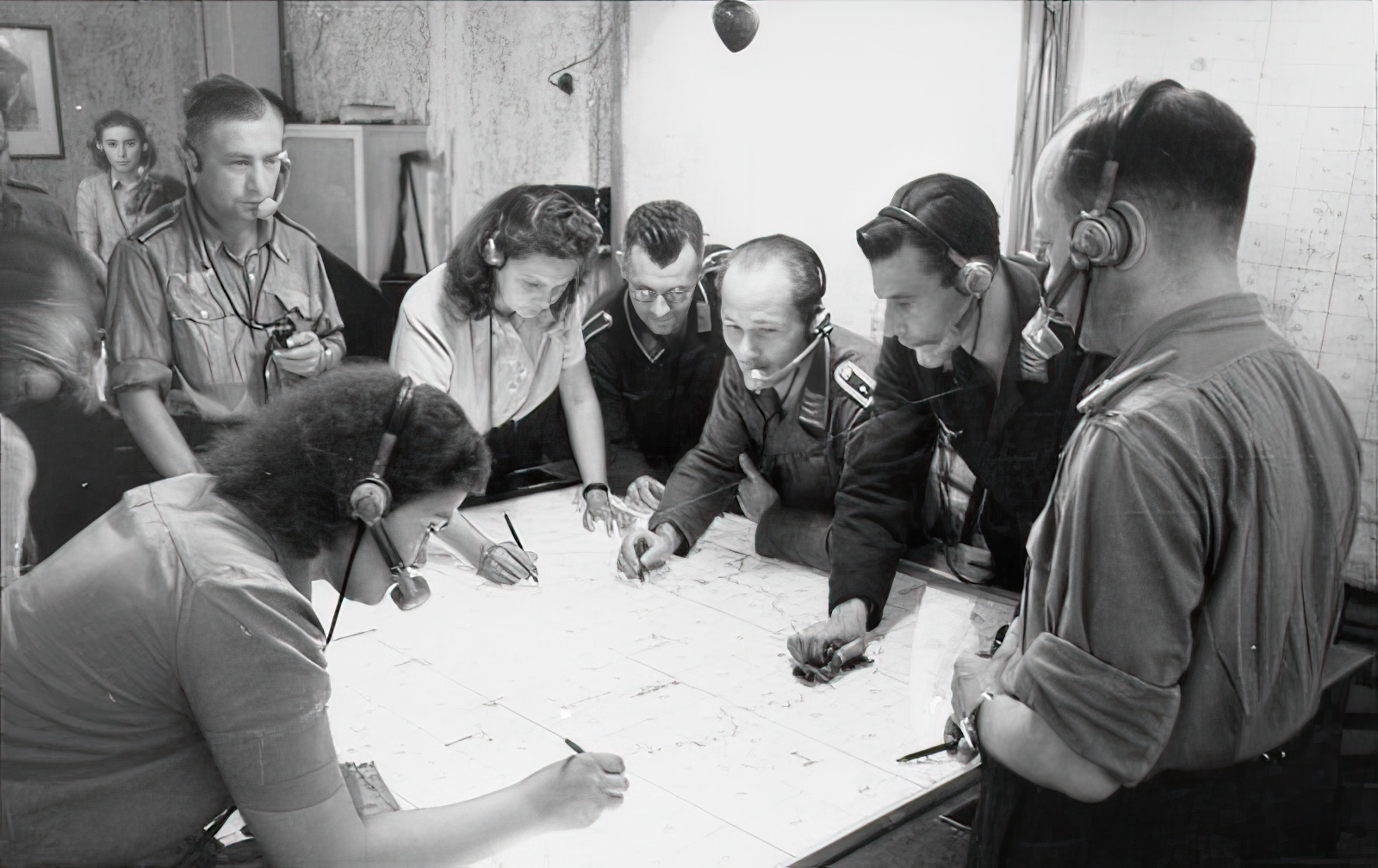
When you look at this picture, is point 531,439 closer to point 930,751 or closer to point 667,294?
point 667,294

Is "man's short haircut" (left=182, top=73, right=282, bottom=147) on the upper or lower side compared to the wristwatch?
upper

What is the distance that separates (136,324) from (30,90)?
277 mm

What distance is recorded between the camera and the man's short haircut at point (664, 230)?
171cm

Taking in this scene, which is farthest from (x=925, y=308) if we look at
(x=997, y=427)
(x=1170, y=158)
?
(x=1170, y=158)

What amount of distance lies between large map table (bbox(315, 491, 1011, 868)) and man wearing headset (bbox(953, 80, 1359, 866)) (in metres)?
0.25

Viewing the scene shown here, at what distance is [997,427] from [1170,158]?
1.48 feet

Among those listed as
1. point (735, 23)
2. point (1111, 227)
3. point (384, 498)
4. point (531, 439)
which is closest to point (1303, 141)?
point (1111, 227)

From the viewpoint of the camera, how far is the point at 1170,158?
4.78 feet

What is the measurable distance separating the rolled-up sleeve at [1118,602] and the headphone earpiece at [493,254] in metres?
0.84

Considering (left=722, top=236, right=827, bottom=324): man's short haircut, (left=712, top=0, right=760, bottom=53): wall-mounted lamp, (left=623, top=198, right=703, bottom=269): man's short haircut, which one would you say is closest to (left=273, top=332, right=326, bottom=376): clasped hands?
(left=623, top=198, right=703, bottom=269): man's short haircut

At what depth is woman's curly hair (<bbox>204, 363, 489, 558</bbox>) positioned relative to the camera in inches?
50.2

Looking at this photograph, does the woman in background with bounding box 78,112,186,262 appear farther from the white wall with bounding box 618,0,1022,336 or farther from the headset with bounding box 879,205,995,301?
the headset with bounding box 879,205,995,301

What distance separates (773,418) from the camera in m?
1.82

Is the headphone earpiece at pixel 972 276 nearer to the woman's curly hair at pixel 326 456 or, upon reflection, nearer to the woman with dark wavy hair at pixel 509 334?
the woman with dark wavy hair at pixel 509 334
